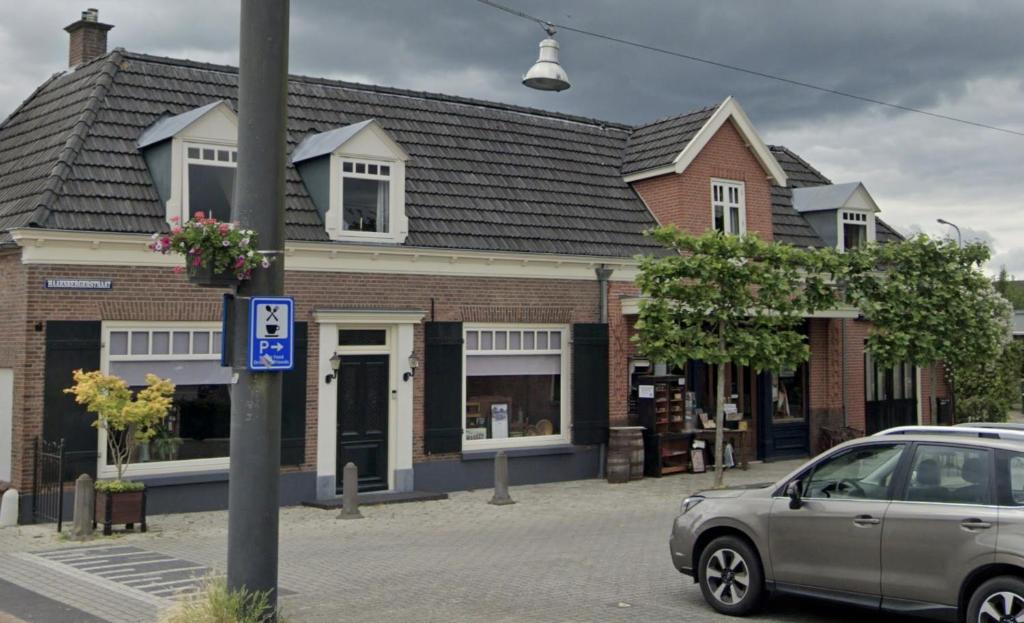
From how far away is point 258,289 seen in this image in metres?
7.53

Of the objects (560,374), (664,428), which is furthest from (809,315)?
(560,374)

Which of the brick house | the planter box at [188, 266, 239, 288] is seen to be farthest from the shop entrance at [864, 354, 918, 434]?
the planter box at [188, 266, 239, 288]

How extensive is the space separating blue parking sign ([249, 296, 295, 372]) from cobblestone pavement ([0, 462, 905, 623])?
50.0 inches

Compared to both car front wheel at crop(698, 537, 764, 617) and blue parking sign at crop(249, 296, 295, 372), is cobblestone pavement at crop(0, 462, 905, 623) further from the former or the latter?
blue parking sign at crop(249, 296, 295, 372)

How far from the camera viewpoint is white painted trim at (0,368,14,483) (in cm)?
1413

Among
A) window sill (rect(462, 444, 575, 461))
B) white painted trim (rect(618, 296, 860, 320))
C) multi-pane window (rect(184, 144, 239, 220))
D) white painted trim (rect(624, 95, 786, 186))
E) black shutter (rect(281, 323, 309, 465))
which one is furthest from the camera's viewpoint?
white painted trim (rect(624, 95, 786, 186))

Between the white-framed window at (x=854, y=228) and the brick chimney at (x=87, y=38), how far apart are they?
1565cm

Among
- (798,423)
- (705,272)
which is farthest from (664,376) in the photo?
(798,423)

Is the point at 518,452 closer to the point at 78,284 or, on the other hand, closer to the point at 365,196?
the point at 365,196

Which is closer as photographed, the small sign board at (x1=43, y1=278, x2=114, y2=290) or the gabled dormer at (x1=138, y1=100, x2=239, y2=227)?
the small sign board at (x1=43, y1=278, x2=114, y2=290)

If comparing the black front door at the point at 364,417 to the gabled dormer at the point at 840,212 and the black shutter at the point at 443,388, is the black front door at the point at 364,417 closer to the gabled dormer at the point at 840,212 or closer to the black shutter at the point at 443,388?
the black shutter at the point at 443,388

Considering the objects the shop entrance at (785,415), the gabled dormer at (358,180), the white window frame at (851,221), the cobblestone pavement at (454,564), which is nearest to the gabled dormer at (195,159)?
the gabled dormer at (358,180)

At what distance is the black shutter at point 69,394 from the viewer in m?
13.8

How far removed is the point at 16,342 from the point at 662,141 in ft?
42.9
